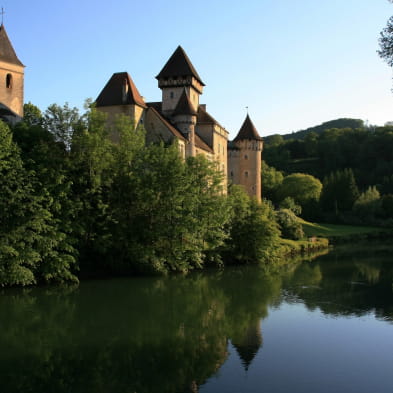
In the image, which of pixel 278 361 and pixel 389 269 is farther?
pixel 389 269

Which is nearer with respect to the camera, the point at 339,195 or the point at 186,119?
the point at 186,119

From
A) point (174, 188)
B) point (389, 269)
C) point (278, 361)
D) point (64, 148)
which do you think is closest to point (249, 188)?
point (389, 269)

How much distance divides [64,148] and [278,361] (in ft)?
57.4

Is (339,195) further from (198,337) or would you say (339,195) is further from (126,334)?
(126,334)

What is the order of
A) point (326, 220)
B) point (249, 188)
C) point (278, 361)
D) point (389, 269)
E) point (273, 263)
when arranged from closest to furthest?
point (278, 361), point (389, 269), point (273, 263), point (249, 188), point (326, 220)

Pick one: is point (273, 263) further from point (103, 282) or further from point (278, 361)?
point (278, 361)

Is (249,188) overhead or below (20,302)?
overhead

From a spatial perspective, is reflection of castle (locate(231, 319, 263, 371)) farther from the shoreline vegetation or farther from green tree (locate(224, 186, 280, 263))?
green tree (locate(224, 186, 280, 263))

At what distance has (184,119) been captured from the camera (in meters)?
39.2

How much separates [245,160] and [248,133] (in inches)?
120

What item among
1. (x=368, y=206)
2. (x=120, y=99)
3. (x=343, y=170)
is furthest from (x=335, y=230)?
(x=343, y=170)

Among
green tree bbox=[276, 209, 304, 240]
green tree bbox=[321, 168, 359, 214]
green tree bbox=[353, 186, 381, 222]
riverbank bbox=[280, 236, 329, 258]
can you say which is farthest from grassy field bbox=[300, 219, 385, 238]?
green tree bbox=[321, 168, 359, 214]

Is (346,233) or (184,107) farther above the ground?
(184,107)

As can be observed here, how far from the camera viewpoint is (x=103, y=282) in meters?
25.7
